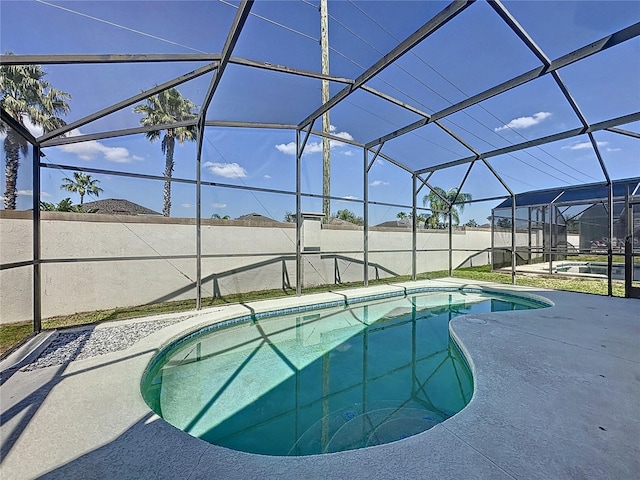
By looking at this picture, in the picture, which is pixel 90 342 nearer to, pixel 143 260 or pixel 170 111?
pixel 143 260

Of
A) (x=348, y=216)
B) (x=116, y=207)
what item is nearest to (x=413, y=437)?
(x=116, y=207)

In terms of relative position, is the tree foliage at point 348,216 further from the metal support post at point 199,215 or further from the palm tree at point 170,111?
the palm tree at point 170,111

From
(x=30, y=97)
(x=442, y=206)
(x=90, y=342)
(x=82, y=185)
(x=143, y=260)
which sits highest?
(x=30, y=97)

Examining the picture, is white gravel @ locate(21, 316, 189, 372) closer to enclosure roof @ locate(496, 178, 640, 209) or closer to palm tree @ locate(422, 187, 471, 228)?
palm tree @ locate(422, 187, 471, 228)

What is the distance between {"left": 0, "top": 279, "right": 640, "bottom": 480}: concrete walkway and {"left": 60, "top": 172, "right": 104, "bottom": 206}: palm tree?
307 centimetres

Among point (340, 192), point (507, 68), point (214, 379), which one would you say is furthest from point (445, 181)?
point (214, 379)

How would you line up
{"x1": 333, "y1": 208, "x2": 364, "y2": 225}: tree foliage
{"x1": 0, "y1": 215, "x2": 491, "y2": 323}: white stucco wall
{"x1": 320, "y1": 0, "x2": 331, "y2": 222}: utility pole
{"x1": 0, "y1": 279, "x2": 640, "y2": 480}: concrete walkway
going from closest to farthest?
{"x1": 0, "y1": 279, "x2": 640, "y2": 480}: concrete walkway, {"x1": 0, "y1": 215, "x2": 491, "y2": 323}: white stucco wall, {"x1": 320, "y1": 0, "x2": 331, "y2": 222}: utility pole, {"x1": 333, "y1": 208, "x2": 364, "y2": 225}: tree foliage

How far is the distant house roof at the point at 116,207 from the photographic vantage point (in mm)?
5582

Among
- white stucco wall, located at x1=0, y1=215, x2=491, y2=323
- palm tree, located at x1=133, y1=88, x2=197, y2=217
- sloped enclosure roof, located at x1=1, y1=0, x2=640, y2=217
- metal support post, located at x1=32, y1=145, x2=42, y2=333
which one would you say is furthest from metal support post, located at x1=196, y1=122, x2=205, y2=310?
metal support post, located at x1=32, y1=145, x2=42, y2=333

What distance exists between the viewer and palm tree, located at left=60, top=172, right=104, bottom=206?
493 centimetres

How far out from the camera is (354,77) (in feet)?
16.8

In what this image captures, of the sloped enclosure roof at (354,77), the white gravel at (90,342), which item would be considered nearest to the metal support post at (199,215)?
the sloped enclosure roof at (354,77)

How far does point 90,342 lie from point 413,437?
4.13 metres

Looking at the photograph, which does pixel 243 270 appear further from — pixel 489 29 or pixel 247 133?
pixel 489 29
